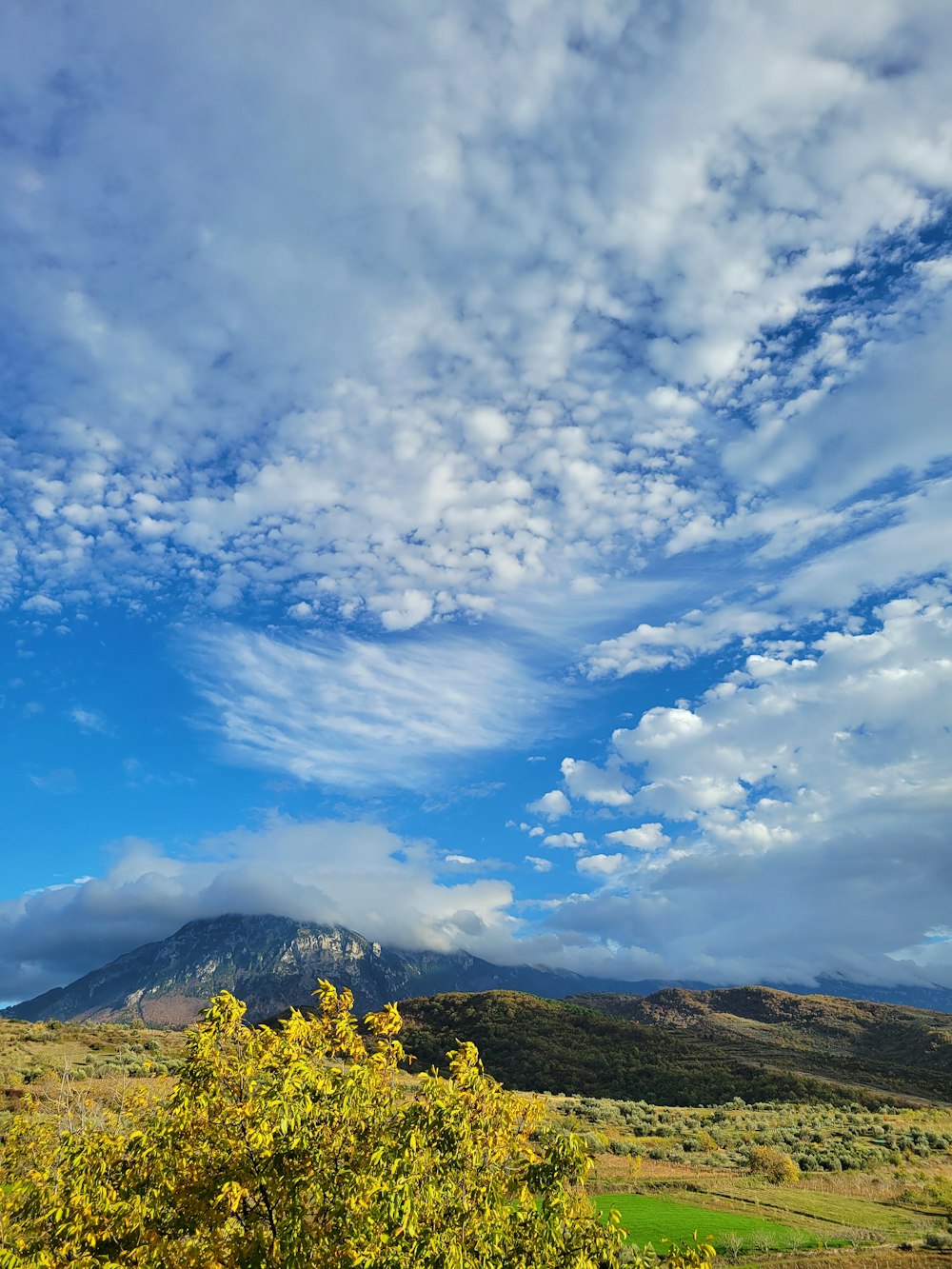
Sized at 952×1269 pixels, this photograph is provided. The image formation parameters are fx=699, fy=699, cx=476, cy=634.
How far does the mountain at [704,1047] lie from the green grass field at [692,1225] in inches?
2396

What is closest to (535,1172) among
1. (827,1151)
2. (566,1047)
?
(827,1151)

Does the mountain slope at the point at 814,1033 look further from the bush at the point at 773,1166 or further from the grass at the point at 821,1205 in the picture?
the grass at the point at 821,1205

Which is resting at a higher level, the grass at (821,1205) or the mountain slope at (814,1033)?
the mountain slope at (814,1033)

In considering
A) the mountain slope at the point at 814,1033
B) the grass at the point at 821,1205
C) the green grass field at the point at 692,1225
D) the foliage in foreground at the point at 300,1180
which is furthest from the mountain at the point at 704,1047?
the foliage in foreground at the point at 300,1180

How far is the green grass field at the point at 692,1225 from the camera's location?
2519cm

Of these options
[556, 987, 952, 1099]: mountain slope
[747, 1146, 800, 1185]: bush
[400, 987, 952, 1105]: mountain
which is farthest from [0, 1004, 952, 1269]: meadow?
[556, 987, 952, 1099]: mountain slope

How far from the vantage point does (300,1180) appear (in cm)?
1015

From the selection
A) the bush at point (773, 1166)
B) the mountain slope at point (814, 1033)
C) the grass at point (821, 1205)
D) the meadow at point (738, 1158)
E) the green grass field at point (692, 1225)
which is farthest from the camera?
the mountain slope at point (814, 1033)

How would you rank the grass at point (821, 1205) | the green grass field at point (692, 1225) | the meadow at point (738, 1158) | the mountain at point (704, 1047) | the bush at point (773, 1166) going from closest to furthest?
the green grass field at point (692, 1225), the meadow at point (738, 1158), the grass at point (821, 1205), the bush at point (773, 1166), the mountain at point (704, 1047)

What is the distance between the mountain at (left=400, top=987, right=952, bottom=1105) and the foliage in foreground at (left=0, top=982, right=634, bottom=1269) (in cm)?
8615

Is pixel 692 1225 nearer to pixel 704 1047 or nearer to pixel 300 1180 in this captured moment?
pixel 300 1180

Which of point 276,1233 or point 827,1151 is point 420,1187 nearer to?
point 276,1233

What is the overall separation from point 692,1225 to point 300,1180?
82.7 feet

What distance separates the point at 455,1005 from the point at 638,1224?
119 m
